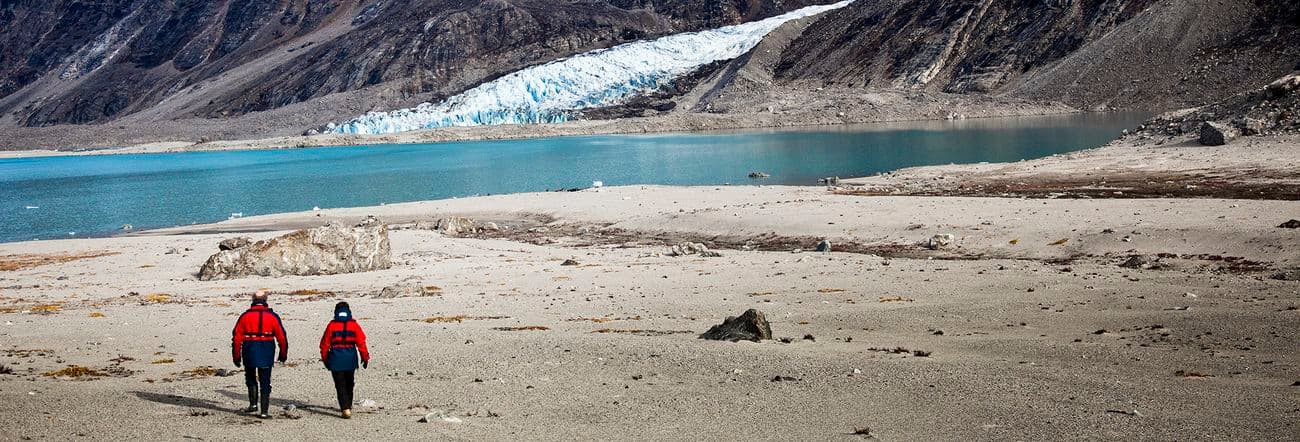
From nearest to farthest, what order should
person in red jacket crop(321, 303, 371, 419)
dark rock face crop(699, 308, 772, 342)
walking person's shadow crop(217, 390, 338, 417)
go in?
person in red jacket crop(321, 303, 371, 419), walking person's shadow crop(217, 390, 338, 417), dark rock face crop(699, 308, 772, 342)

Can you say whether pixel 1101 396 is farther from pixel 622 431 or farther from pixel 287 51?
pixel 287 51

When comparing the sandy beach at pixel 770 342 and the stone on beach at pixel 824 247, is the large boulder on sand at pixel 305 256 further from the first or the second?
the stone on beach at pixel 824 247

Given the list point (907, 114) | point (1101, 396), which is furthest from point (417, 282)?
point (907, 114)

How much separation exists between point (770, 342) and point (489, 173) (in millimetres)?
48161

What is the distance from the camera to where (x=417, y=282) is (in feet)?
59.6

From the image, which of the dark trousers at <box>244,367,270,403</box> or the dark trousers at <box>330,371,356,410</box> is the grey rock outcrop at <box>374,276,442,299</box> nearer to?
the dark trousers at <box>244,367,270,403</box>

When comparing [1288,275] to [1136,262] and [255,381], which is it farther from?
[255,381]

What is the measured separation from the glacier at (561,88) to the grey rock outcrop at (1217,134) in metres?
99.2

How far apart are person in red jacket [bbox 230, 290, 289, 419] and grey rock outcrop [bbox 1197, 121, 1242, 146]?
33.9 m

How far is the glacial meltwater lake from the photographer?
43.9 metres

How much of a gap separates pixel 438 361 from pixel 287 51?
640 ft

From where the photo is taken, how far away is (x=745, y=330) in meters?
11.2

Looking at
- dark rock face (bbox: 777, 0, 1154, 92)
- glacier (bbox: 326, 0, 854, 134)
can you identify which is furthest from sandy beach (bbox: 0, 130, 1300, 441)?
glacier (bbox: 326, 0, 854, 134)

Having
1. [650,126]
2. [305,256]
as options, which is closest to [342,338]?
[305,256]
